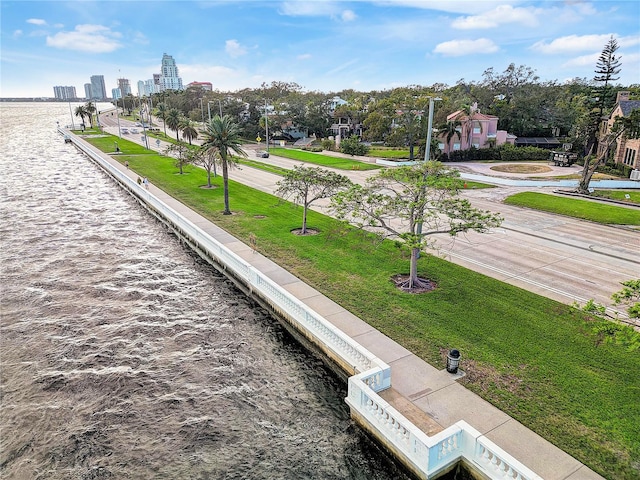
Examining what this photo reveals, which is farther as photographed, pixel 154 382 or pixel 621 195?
pixel 621 195

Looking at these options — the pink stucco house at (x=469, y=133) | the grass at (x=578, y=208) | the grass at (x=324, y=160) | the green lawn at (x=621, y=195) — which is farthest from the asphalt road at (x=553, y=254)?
the pink stucco house at (x=469, y=133)

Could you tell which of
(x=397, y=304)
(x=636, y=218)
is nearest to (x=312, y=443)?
(x=397, y=304)

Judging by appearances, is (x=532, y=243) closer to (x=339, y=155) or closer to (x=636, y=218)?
(x=636, y=218)

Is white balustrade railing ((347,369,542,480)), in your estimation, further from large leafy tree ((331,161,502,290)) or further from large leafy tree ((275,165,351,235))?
large leafy tree ((275,165,351,235))

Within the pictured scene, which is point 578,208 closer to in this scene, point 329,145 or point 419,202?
point 419,202

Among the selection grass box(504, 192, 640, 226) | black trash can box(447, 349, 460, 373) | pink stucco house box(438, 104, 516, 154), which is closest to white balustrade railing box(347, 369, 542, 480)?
black trash can box(447, 349, 460, 373)

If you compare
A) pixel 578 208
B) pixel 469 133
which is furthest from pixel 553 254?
pixel 469 133
